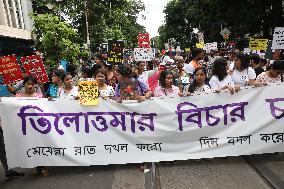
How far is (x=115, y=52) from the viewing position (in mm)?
8680

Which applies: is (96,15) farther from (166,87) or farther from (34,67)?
(166,87)

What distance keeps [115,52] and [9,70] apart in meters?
2.60

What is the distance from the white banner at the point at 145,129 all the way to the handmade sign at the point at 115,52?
312 centimetres

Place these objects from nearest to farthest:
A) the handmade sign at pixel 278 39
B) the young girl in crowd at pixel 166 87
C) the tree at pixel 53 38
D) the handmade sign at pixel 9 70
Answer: the young girl in crowd at pixel 166 87
the handmade sign at pixel 9 70
the handmade sign at pixel 278 39
the tree at pixel 53 38

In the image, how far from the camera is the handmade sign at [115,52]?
28.3 ft

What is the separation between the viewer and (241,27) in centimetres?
2458

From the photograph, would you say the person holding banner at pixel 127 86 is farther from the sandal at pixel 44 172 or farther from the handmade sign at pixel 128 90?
the sandal at pixel 44 172

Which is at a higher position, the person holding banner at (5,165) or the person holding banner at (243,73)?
the person holding banner at (243,73)

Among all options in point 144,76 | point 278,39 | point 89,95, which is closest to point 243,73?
point 278,39

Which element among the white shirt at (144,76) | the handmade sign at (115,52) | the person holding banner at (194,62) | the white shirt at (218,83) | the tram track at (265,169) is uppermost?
the handmade sign at (115,52)

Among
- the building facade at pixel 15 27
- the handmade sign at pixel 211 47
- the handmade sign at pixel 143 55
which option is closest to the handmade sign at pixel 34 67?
the handmade sign at pixel 143 55

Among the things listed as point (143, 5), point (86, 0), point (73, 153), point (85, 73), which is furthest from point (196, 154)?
point (143, 5)

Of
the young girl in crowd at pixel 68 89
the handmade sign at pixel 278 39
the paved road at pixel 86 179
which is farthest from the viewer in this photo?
the handmade sign at pixel 278 39

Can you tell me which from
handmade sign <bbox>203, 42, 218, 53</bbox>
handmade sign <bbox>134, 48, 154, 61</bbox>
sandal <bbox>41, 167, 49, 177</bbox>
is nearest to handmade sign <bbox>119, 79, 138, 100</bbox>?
sandal <bbox>41, 167, 49, 177</bbox>
